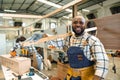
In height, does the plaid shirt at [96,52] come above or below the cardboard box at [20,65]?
above

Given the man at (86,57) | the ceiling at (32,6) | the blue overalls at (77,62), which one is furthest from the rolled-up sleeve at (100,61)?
the ceiling at (32,6)

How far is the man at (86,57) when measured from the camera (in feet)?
4.48

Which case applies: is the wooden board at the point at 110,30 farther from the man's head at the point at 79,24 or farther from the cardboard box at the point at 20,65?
the cardboard box at the point at 20,65

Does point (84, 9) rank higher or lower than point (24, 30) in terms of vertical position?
higher

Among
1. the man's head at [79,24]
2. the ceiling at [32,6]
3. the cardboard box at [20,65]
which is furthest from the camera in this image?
the ceiling at [32,6]

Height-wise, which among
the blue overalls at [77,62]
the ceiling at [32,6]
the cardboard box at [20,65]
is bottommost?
the cardboard box at [20,65]

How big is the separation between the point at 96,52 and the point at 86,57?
11 cm

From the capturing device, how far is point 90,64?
1466 mm

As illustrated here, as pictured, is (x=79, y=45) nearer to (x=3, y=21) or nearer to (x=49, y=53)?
(x=49, y=53)

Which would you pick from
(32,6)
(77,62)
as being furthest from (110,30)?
(32,6)

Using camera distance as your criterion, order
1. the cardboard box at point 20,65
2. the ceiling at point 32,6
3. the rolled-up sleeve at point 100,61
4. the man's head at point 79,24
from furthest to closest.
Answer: the ceiling at point 32,6
the cardboard box at point 20,65
the man's head at point 79,24
the rolled-up sleeve at point 100,61

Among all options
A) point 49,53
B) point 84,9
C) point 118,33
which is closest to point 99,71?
point 118,33

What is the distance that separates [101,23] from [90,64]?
0.53 meters

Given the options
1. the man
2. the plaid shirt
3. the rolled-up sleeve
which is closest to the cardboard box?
the man
